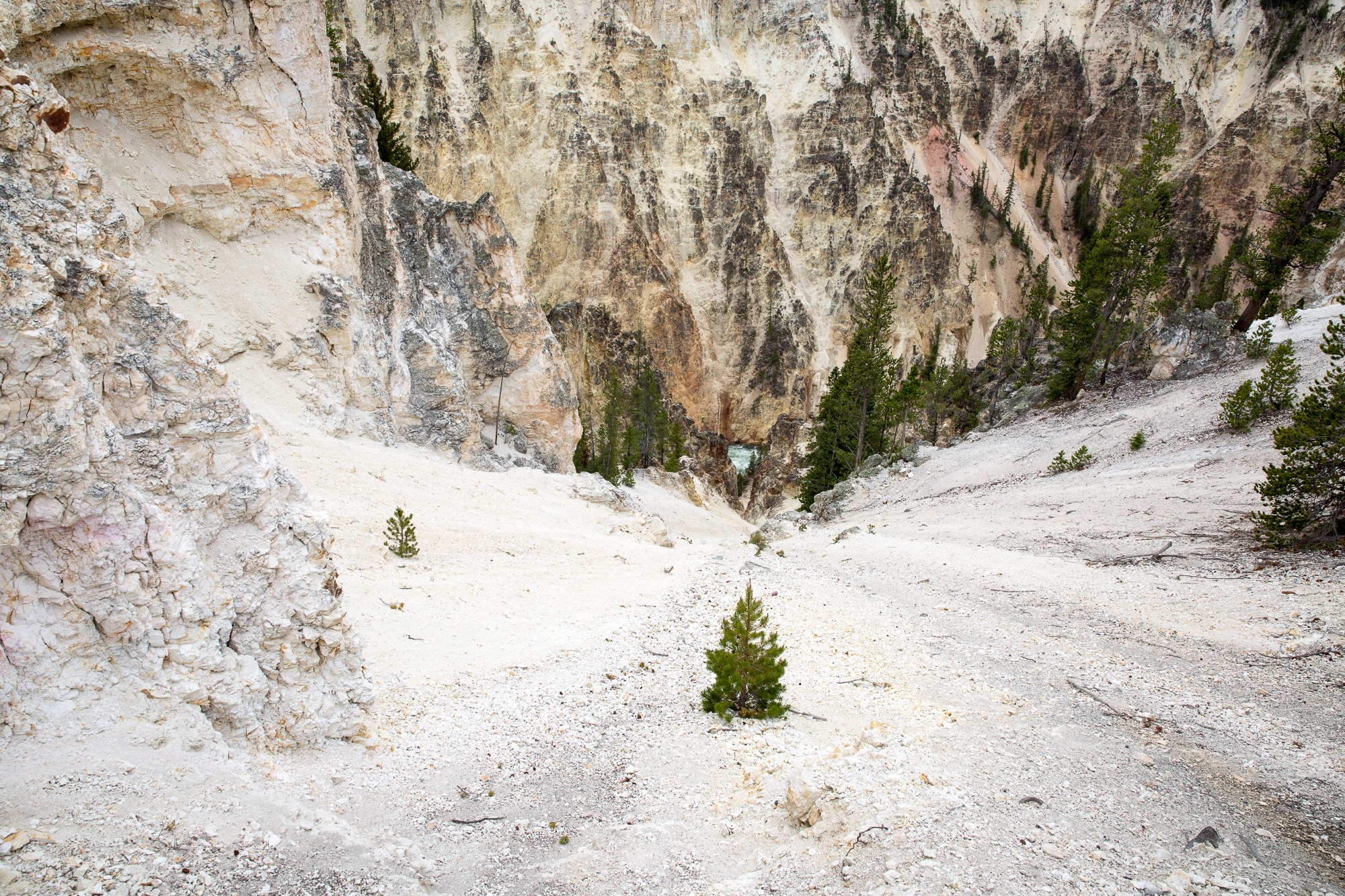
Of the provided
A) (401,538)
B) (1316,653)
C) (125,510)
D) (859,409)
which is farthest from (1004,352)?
(125,510)

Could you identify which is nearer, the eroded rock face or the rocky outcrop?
the eroded rock face

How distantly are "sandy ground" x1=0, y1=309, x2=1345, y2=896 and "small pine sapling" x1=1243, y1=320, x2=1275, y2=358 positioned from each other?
1433 centimetres

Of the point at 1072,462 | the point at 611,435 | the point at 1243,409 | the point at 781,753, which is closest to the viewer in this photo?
the point at 781,753

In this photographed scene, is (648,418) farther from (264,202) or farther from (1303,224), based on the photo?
(1303,224)

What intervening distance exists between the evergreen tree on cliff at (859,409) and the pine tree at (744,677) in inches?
1092

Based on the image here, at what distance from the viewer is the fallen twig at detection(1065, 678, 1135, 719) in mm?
6146

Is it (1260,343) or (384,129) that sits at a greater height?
(384,129)

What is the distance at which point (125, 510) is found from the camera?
172 inches

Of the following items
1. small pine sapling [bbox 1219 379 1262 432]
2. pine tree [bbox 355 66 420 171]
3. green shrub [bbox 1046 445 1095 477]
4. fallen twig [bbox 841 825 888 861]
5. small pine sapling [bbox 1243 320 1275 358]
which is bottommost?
fallen twig [bbox 841 825 888 861]

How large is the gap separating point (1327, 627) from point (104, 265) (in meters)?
11.7

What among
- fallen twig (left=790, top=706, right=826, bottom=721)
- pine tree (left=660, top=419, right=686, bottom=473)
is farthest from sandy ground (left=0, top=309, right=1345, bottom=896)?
pine tree (left=660, top=419, right=686, bottom=473)

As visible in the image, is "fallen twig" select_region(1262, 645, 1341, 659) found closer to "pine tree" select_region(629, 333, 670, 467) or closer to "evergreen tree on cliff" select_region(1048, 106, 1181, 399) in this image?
"evergreen tree on cliff" select_region(1048, 106, 1181, 399)

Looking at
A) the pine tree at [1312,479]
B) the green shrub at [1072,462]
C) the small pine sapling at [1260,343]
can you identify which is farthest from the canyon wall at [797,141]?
the pine tree at [1312,479]

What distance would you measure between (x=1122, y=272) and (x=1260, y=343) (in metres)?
7.58
